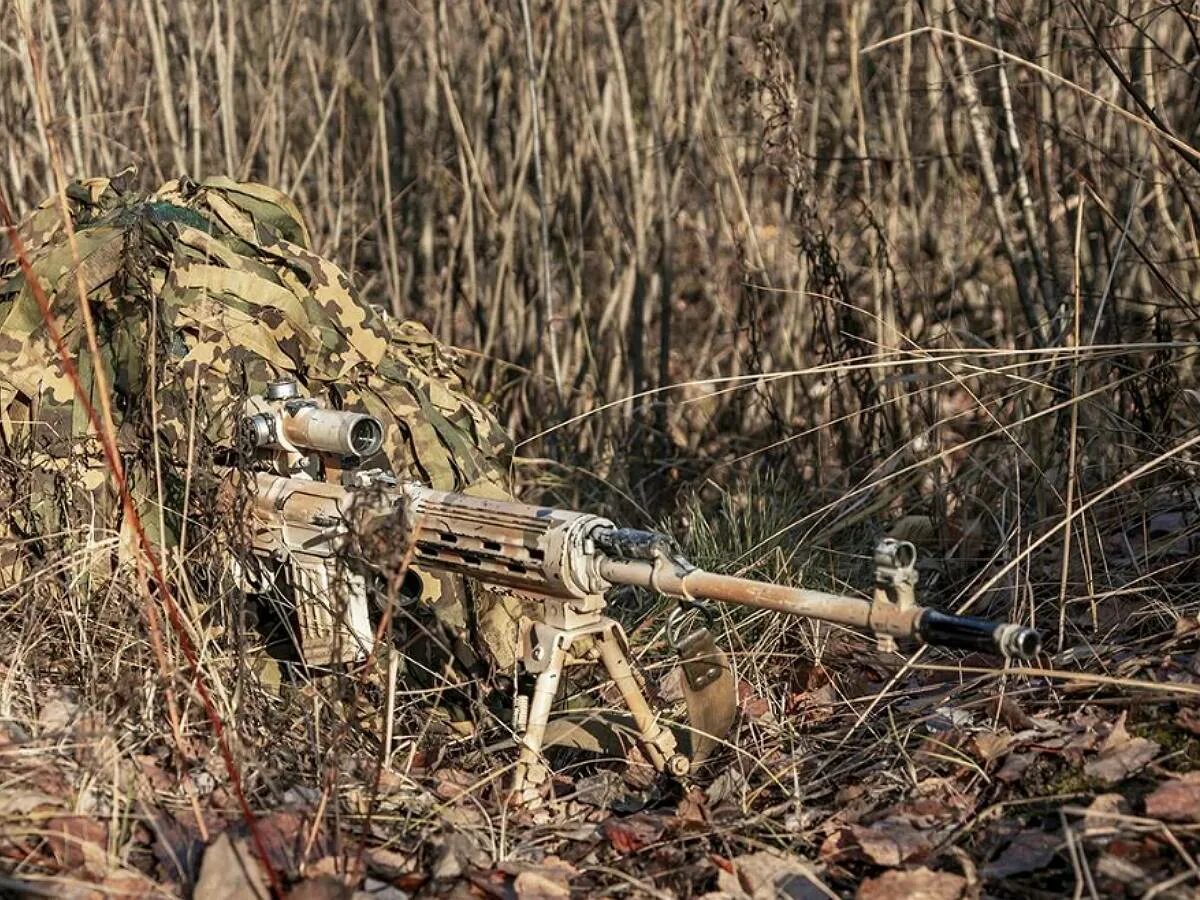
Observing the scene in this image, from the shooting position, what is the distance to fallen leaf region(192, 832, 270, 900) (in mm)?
2305

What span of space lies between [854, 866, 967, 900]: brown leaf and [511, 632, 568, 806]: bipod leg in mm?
699

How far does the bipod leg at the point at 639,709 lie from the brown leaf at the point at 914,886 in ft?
2.12

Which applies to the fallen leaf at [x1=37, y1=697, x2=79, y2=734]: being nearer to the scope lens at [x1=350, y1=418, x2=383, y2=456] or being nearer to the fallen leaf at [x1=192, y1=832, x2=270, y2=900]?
the fallen leaf at [x1=192, y1=832, x2=270, y2=900]

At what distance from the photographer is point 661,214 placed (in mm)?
5219

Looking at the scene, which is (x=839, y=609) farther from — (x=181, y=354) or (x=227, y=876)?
(x=181, y=354)

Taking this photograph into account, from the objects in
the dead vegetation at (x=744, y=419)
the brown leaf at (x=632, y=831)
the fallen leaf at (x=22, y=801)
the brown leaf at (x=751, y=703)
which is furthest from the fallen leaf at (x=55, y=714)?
the brown leaf at (x=751, y=703)

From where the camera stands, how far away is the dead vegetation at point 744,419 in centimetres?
257

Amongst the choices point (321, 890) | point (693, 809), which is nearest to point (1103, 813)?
point (693, 809)

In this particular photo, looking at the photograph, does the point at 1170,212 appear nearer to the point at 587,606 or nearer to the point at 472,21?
the point at 472,21

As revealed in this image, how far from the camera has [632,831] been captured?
2.77 metres

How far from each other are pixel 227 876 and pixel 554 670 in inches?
30.4

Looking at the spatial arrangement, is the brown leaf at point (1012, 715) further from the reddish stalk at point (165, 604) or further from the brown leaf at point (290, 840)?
the reddish stalk at point (165, 604)

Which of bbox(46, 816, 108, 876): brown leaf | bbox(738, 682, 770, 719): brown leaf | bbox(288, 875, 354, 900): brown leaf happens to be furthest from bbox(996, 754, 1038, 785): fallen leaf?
bbox(46, 816, 108, 876): brown leaf

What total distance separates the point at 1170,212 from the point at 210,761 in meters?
3.57
